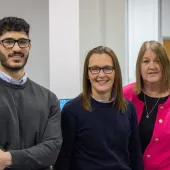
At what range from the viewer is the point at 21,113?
1282mm

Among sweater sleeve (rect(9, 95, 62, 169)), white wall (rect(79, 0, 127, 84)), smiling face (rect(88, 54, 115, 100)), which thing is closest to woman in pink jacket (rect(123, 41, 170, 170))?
smiling face (rect(88, 54, 115, 100))

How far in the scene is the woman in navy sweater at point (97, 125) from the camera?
1445 millimetres

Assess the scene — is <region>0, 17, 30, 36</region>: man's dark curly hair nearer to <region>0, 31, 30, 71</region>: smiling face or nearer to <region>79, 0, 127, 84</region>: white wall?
<region>0, 31, 30, 71</region>: smiling face

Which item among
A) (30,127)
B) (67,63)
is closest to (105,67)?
(30,127)

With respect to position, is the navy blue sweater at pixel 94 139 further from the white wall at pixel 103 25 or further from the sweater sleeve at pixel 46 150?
the white wall at pixel 103 25

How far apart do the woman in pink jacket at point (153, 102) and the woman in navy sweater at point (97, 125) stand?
0.21m

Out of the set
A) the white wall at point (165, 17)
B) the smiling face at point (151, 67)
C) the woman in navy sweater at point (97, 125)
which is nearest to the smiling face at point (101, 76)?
the woman in navy sweater at point (97, 125)

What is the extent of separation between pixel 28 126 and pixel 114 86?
0.57 metres

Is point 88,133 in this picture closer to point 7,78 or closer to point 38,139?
point 38,139

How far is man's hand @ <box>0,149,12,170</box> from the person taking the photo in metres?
1.17

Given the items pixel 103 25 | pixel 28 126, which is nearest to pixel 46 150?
pixel 28 126

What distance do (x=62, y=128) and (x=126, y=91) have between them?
0.61 metres

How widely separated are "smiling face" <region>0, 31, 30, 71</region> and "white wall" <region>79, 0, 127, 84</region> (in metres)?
1.30

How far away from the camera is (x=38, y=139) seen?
1318 mm
